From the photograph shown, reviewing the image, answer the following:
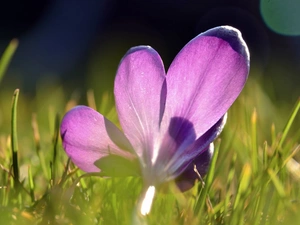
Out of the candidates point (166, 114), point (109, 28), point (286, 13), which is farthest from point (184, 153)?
point (109, 28)

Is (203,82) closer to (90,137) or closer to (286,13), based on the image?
(90,137)

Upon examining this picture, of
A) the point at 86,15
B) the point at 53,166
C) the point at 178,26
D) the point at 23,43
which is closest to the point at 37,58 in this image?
the point at 23,43

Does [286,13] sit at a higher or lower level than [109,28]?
higher

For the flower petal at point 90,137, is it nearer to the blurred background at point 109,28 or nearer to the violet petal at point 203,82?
the violet petal at point 203,82

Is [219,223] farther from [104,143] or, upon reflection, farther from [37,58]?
[37,58]

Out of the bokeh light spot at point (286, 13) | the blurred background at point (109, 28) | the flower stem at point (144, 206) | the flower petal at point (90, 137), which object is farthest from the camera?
the blurred background at point (109, 28)

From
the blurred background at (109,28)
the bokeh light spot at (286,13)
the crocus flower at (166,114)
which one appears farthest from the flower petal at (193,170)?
the blurred background at (109,28)
